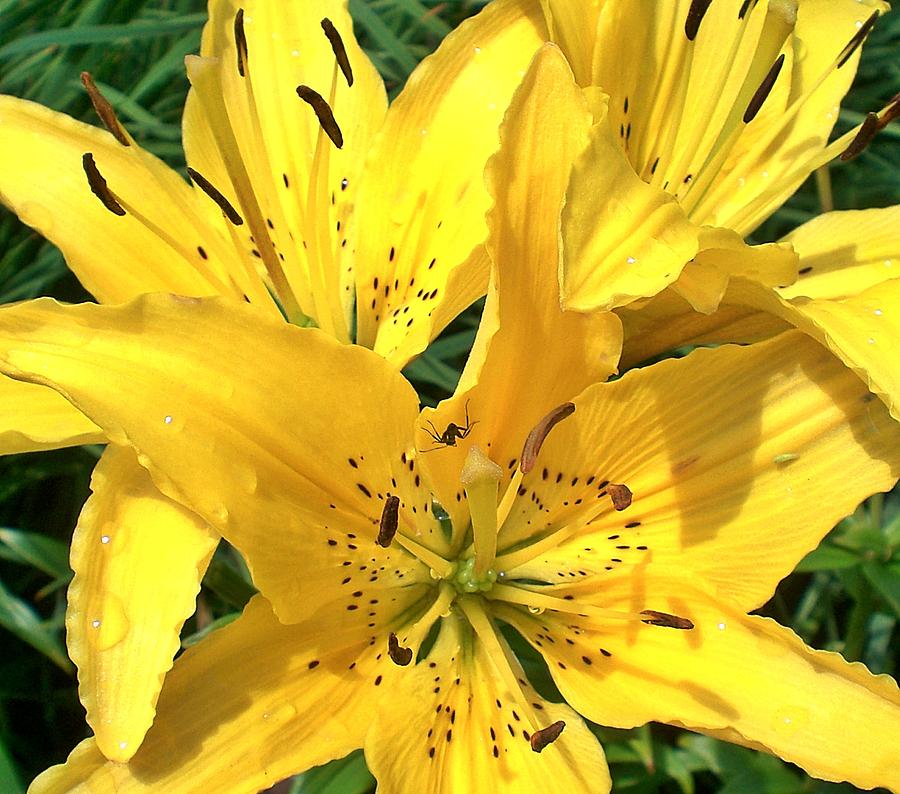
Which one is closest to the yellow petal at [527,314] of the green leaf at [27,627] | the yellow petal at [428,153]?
the yellow petal at [428,153]

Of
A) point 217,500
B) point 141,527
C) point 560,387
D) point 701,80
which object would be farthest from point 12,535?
point 701,80

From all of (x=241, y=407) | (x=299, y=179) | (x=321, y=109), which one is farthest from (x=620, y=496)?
(x=299, y=179)

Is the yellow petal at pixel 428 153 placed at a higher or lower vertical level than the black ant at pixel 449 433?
higher

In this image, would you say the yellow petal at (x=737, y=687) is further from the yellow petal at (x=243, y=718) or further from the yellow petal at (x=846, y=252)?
the yellow petal at (x=846, y=252)

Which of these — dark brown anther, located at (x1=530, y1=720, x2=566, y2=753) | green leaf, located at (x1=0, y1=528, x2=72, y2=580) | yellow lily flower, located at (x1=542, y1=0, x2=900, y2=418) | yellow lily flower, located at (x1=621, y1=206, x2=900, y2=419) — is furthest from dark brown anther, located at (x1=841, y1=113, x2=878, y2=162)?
green leaf, located at (x1=0, y1=528, x2=72, y2=580)

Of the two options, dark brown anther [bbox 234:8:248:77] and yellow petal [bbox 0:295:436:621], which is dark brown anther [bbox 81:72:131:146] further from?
yellow petal [bbox 0:295:436:621]
